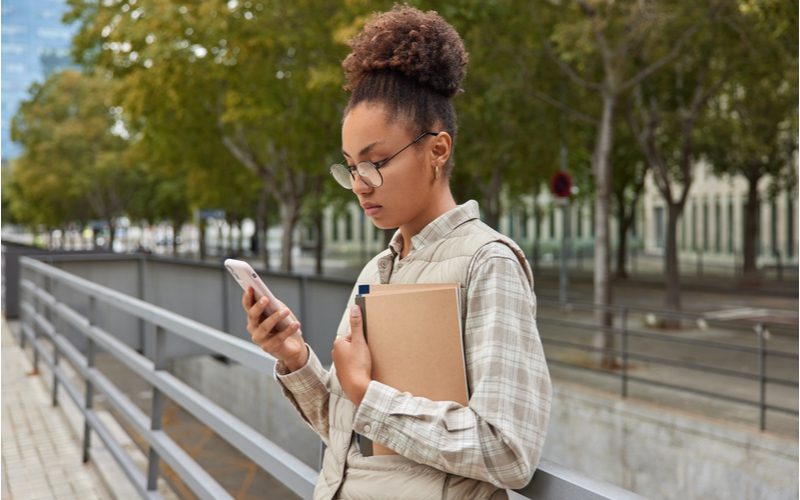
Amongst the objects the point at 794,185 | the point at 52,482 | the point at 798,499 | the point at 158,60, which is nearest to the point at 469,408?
the point at 52,482

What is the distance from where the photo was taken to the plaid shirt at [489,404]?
1.50m

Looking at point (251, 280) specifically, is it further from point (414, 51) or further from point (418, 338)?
point (414, 51)

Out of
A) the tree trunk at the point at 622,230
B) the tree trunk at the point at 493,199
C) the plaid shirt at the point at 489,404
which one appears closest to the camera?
the plaid shirt at the point at 489,404

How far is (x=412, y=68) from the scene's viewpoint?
1741mm

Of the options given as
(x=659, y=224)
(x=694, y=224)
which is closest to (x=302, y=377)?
(x=694, y=224)

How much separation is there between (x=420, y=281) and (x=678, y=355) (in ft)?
46.0

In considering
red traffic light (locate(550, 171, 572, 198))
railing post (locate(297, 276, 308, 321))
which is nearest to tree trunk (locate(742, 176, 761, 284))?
red traffic light (locate(550, 171, 572, 198))

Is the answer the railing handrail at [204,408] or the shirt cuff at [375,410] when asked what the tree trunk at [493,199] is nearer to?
the railing handrail at [204,408]

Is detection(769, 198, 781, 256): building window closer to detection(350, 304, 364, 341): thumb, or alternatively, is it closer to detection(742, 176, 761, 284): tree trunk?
detection(742, 176, 761, 284): tree trunk

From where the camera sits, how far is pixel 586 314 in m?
21.0

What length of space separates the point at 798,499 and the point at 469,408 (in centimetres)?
782

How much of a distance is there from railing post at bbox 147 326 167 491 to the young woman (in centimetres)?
240

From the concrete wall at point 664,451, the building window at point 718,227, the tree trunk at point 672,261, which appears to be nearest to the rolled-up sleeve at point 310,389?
the concrete wall at point 664,451

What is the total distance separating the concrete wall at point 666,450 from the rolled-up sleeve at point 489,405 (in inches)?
309
